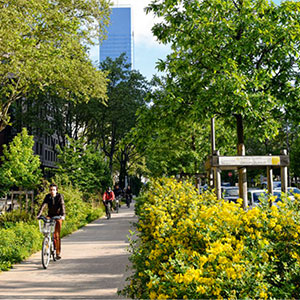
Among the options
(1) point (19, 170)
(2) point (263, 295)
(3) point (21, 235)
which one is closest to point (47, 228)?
(3) point (21, 235)

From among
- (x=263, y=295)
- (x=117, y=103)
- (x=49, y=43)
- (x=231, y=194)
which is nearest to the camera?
(x=263, y=295)

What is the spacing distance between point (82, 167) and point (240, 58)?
61.1 ft

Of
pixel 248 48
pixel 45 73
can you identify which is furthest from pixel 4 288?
pixel 45 73

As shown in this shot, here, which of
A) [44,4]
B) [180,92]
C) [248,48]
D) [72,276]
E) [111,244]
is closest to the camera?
[72,276]

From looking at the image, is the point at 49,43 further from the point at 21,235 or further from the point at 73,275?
the point at 73,275

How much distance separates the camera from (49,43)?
16.9 meters

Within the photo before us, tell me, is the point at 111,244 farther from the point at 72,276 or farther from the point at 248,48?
the point at 248,48

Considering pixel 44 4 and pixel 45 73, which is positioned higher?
pixel 44 4

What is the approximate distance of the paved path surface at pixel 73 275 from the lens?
22.5 feet

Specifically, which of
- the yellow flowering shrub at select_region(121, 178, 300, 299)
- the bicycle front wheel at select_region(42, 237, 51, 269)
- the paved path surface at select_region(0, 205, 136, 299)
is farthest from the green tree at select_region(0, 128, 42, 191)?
the yellow flowering shrub at select_region(121, 178, 300, 299)

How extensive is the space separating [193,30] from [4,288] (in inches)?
287

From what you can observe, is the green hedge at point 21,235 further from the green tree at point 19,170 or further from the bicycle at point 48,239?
the green tree at point 19,170

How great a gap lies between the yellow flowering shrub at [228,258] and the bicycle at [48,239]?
412cm

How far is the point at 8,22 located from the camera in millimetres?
13203
